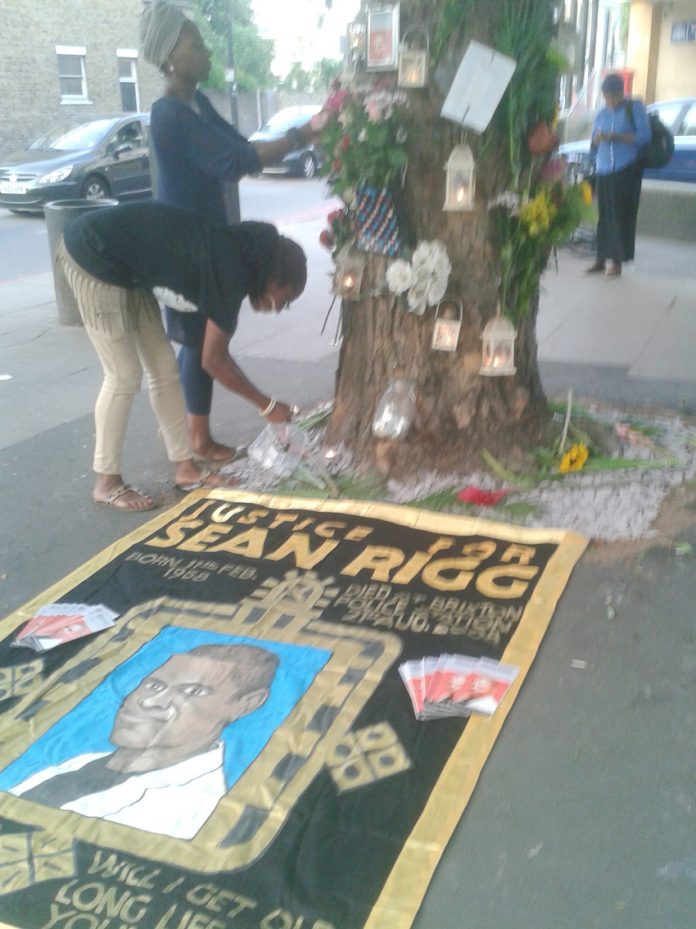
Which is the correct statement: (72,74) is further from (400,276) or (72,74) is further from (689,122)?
(400,276)

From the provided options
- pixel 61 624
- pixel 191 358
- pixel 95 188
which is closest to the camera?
pixel 61 624

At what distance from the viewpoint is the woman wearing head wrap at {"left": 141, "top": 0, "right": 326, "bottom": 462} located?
13.3 ft

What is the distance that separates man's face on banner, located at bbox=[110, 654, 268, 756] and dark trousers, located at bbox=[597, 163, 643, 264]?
6.79m

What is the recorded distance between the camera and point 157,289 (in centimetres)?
377

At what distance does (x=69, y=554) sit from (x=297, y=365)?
2.93 metres

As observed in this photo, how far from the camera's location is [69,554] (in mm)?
3732

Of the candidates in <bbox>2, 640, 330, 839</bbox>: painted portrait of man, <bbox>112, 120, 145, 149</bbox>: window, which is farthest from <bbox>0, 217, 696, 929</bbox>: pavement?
<bbox>112, 120, 145, 149</bbox>: window

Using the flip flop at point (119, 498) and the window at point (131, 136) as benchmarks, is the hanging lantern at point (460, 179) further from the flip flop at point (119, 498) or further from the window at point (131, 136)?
the window at point (131, 136)

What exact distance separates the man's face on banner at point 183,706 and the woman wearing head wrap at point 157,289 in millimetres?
1290

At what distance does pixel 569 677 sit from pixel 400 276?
1913 millimetres

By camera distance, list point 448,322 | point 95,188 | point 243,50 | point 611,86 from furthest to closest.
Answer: point 243,50 → point 95,188 → point 611,86 → point 448,322

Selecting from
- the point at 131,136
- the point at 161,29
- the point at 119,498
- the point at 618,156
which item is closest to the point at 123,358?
the point at 119,498

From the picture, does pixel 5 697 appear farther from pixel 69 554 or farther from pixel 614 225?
pixel 614 225

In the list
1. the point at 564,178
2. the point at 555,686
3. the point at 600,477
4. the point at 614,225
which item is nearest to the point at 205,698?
the point at 555,686
